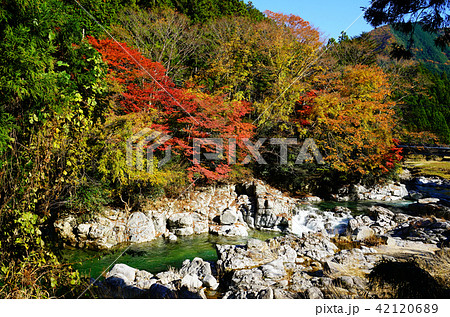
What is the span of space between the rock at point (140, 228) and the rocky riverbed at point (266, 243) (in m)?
0.03

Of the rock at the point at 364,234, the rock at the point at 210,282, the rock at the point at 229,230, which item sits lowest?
the rock at the point at 229,230

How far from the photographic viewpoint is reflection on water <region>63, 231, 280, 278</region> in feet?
22.3

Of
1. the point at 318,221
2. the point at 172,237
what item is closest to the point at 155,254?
the point at 172,237

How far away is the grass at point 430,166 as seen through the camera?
19173 millimetres

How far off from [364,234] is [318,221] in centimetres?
259

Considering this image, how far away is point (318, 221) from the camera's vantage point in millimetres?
10664

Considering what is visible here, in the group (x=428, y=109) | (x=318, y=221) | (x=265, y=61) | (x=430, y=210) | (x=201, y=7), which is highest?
(x=201, y=7)

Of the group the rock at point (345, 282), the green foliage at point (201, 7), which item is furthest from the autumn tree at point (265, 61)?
the rock at point (345, 282)

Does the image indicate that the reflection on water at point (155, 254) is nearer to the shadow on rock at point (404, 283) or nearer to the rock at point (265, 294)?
the rock at point (265, 294)

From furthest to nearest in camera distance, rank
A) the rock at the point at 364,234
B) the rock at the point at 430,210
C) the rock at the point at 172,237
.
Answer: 1. the rock at the point at 430,210
2. the rock at the point at 172,237
3. the rock at the point at 364,234


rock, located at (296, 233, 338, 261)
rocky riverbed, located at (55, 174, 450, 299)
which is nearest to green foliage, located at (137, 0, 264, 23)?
rocky riverbed, located at (55, 174, 450, 299)

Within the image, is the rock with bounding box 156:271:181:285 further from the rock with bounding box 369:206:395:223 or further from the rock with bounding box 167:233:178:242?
the rock with bounding box 369:206:395:223

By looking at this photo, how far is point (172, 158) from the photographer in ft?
36.1

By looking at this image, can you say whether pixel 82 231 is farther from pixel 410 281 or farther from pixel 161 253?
pixel 410 281
